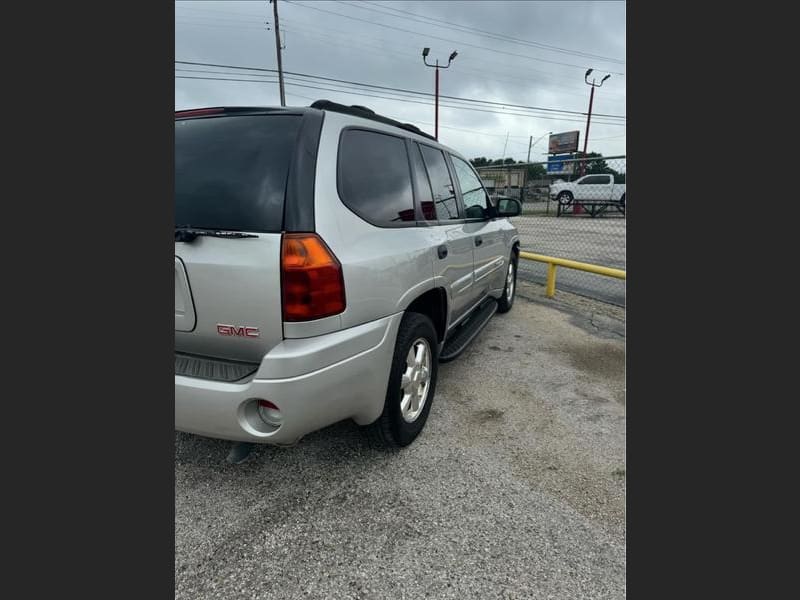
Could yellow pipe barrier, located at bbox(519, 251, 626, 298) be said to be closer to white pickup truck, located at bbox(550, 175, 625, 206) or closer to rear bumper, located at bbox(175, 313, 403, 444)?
white pickup truck, located at bbox(550, 175, 625, 206)

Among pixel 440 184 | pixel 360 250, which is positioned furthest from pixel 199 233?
pixel 440 184

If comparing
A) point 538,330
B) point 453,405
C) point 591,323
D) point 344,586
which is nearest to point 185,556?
point 344,586

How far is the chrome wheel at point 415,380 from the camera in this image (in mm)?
2484

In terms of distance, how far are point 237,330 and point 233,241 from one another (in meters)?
0.37

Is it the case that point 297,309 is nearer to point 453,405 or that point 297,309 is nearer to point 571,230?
point 453,405

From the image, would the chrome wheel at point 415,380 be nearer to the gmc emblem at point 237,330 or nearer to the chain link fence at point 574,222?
the gmc emblem at point 237,330

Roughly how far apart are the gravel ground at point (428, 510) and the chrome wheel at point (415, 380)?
230 mm

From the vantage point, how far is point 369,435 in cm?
245

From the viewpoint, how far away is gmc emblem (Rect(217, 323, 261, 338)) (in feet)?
5.62

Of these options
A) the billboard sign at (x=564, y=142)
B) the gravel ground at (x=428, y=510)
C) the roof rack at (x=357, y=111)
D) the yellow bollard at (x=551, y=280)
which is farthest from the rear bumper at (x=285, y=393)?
the billboard sign at (x=564, y=142)

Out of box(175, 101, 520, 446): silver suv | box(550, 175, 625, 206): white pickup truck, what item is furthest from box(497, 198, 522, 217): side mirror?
box(550, 175, 625, 206): white pickup truck

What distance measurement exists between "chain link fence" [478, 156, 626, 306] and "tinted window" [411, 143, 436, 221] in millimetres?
4582

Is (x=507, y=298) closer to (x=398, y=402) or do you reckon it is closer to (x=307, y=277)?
(x=398, y=402)

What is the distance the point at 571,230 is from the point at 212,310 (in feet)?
28.2
